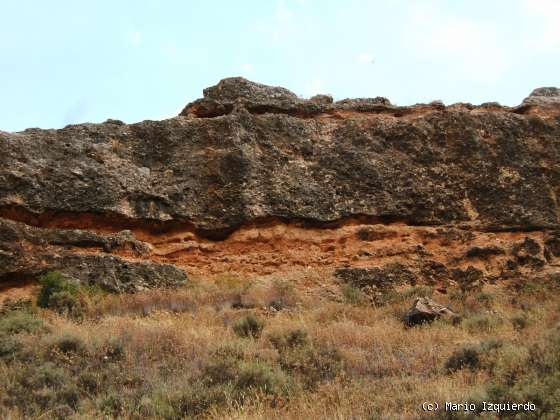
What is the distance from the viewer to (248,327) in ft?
36.1

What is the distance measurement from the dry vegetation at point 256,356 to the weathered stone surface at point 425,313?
25 centimetres

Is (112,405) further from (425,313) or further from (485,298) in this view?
(485,298)

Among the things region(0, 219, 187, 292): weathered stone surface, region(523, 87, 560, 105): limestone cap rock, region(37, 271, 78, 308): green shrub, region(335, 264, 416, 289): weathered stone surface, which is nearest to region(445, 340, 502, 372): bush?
region(335, 264, 416, 289): weathered stone surface

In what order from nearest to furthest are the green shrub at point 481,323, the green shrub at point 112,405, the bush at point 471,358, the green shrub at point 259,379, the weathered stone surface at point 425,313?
the green shrub at point 112,405
the green shrub at point 259,379
the bush at point 471,358
the green shrub at point 481,323
the weathered stone surface at point 425,313

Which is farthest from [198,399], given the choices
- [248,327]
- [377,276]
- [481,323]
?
[377,276]

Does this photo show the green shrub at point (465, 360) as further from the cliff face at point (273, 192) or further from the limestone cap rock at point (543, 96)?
the limestone cap rock at point (543, 96)

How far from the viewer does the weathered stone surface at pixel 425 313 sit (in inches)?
462

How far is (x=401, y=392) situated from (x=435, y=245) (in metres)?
7.27

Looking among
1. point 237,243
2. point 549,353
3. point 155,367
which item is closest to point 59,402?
point 155,367

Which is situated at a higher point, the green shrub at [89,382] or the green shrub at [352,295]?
the green shrub at [352,295]

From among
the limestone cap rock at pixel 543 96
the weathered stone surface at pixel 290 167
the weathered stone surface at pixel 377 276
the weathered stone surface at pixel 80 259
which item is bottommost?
the weathered stone surface at pixel 377 276

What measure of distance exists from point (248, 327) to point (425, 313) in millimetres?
2694

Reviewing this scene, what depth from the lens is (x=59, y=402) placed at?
7.93 meters

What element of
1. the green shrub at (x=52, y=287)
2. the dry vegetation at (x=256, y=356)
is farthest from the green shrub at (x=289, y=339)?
the green shrub at (x=52, y=287)
